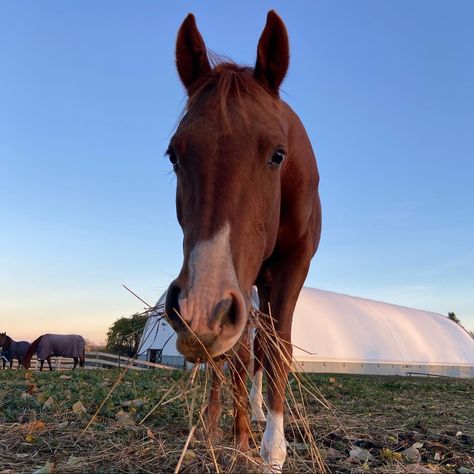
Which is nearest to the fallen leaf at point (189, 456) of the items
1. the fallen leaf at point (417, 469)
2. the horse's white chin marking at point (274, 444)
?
the horse's white chin marking at point (274, 444)

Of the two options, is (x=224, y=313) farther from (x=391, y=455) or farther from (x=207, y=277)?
(x=391, y=455)

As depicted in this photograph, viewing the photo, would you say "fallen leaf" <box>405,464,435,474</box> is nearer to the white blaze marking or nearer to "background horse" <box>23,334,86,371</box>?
the white blaze marking

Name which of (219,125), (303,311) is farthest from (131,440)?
(303,311)

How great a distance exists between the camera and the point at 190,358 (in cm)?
198

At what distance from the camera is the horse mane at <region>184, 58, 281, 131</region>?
8.23 ft

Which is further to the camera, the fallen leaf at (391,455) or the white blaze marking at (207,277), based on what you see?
the fallen leaf at (391,455)

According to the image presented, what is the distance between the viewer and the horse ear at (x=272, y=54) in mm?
2816

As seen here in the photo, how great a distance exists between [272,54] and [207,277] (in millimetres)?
1607

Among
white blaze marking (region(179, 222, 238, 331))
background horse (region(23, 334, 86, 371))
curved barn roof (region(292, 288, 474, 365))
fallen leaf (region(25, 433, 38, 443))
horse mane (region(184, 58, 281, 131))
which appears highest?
curved barn roof (region(292, 288, 474, 365))

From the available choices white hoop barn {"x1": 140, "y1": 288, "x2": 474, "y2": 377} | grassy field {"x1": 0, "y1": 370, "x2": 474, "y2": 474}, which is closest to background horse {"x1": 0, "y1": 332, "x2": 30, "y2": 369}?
white hoop barn {"x1": 140, "y1": 288, "x2": 474, "y2": 377}

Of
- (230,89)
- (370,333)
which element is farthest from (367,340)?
(230,89)

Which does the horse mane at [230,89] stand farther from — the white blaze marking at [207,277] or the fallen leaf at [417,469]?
the fallen leaf at [417,469]

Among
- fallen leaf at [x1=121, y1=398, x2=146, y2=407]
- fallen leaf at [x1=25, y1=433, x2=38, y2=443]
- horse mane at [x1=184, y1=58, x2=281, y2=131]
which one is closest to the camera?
horse mane at [x1=184, y1=58, x2=281, y2=131]

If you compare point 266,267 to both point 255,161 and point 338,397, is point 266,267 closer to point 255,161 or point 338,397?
point 255,161
